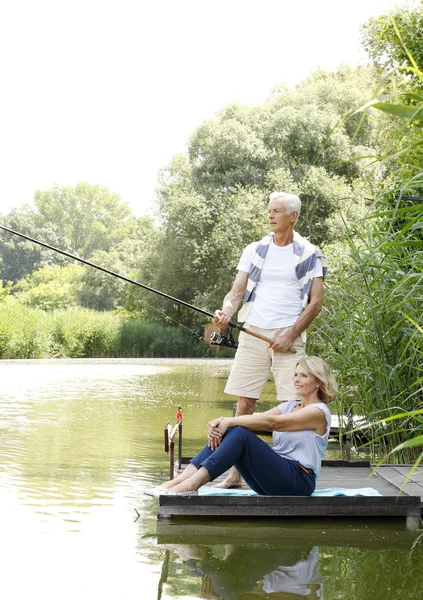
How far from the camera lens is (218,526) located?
441cm

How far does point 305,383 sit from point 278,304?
851 mm

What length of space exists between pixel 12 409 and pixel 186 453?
3842mm

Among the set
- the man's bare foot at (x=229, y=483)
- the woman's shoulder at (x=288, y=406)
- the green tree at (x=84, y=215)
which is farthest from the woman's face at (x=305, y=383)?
the green tree at (x=84, y=215)

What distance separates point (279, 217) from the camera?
205 inches

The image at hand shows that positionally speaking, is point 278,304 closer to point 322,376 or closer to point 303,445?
point 322,376

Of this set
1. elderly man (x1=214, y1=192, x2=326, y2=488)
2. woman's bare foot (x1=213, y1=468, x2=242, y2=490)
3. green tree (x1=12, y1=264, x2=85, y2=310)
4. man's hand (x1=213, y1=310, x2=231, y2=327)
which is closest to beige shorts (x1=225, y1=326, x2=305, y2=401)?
elderly man (x1=214, y1=192, x2=326, y2=488)

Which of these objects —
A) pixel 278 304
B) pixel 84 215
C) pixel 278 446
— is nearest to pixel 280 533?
pixel 278 446

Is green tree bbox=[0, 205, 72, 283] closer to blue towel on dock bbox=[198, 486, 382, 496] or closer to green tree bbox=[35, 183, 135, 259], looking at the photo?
green tree bbox=[35, 183, 135, 259]

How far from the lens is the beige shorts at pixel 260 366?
5129 millimetres

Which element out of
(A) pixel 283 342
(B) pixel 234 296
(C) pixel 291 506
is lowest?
(C) pixel 291 506

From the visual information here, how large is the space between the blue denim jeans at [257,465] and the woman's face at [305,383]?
12.2 inches

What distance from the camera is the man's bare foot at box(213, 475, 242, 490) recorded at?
4.95 metres

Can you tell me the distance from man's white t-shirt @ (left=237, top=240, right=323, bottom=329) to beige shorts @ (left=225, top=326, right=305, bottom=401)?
0.06 m

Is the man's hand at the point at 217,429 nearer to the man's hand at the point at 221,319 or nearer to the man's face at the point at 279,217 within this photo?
the man's hand at the point at 221,319
